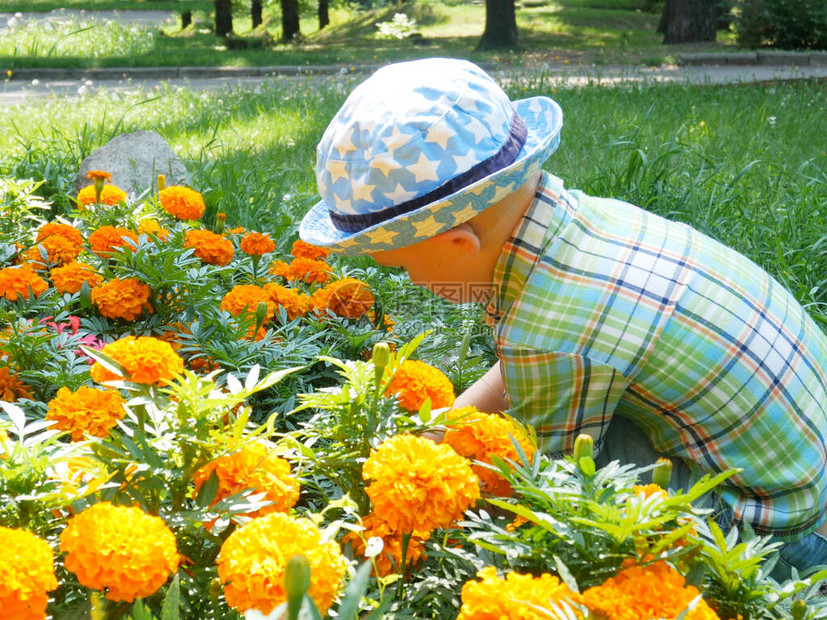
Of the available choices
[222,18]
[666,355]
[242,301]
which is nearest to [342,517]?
[666,355]

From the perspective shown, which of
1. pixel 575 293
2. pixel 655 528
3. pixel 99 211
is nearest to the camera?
pixel 655 528

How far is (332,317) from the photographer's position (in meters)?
2.51

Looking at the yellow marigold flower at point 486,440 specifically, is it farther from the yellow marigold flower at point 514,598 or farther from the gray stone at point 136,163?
the gray stone at point 136,163

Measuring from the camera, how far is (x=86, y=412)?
1.64 meters

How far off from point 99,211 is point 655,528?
2.38m

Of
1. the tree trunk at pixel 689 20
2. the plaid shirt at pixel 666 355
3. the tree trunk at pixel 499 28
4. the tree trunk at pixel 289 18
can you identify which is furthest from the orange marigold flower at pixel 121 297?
the tree trunk at pixel 289 18

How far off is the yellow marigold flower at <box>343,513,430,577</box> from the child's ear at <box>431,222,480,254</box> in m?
0.58

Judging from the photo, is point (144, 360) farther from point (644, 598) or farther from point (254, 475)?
point (644, 598)

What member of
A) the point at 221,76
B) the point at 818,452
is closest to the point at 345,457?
the point at 818,452

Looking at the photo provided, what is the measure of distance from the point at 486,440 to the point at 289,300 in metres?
1.19

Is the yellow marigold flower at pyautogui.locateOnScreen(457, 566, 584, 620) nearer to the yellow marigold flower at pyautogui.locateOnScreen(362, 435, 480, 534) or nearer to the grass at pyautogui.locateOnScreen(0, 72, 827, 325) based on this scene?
the yellow marigold flower at pyautogui.locateOnScreen(362, 435, 480, 534)

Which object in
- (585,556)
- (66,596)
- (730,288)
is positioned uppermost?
(730,288)

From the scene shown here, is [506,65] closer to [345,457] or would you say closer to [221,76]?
[221,76]

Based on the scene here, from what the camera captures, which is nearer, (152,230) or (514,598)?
(514,598)
